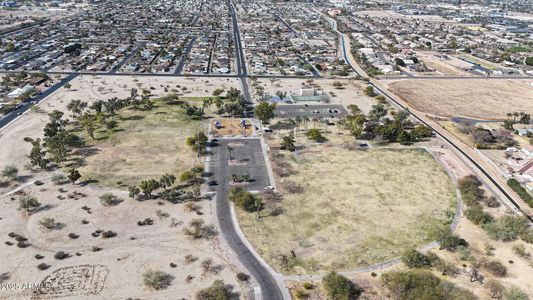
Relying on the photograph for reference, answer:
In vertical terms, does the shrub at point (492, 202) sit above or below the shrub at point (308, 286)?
below

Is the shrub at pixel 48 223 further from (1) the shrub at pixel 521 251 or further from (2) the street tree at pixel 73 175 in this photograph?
(1) the shrub at pixel 521 251

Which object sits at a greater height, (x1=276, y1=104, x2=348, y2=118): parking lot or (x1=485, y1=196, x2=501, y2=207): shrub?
(x1=276, y1=104, x2=348, y2=118): parking lot

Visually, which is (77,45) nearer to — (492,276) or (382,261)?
(382,261)

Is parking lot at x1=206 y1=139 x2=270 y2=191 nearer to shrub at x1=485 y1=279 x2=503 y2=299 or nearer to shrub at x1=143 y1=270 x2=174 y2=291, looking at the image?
shrub at x1=143 y1=270 x2=174 y2=291

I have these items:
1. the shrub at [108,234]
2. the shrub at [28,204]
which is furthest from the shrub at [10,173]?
the shrub at [108,234]

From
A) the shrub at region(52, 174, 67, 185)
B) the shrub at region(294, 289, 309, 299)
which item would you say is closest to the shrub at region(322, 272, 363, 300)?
the shrub at region(294, 289, 309, 299)

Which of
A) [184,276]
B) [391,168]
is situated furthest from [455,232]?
[184,276]

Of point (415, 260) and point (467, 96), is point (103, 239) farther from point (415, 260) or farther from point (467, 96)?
point (467, 96)
